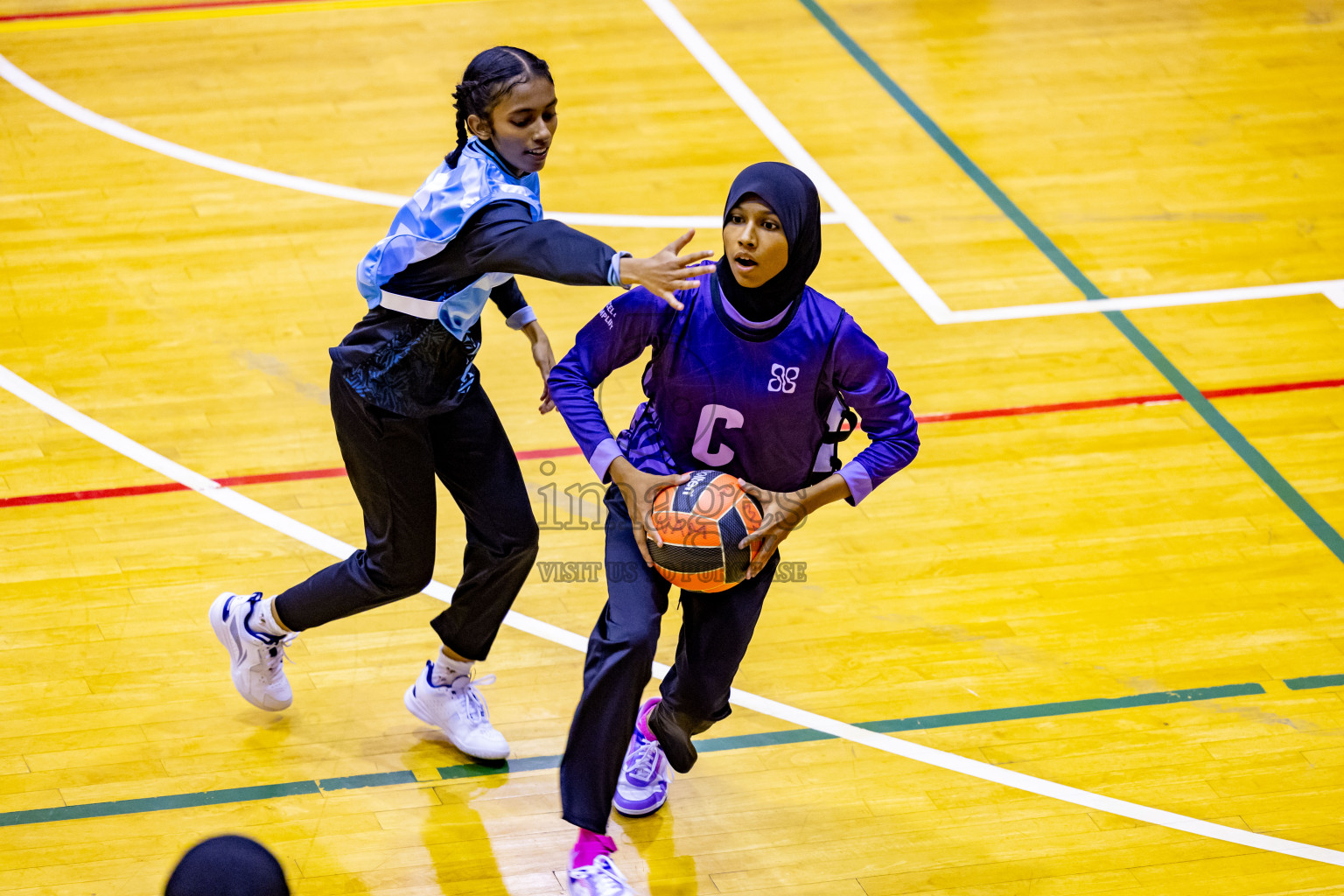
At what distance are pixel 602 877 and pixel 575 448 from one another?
226 centimetres

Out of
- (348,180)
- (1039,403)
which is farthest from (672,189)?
(1039,403)

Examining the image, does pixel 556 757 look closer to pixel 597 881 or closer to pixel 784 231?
pixel 597 881

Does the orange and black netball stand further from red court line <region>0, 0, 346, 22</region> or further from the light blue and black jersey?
red court line <region>0, 0, 346, 22</region>

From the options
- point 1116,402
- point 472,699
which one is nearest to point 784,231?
point 472,699

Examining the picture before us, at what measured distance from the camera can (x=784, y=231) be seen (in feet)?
11.2

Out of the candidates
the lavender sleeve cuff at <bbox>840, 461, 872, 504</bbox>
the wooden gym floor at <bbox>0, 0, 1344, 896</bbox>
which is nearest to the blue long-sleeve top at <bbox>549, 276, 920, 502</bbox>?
the lavender sleeve cuff at <bbox>840, 461, 872, 504</bbox>

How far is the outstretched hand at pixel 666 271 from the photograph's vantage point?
3.10 meters

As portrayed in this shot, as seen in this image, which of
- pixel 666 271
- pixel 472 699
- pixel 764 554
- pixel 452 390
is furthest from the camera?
pixel 472 699

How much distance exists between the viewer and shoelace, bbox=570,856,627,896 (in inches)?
148

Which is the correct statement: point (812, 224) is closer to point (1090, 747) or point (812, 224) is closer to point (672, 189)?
point (1090, 747)

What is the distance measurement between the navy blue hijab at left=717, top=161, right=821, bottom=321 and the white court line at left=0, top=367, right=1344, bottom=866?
5.14 feet

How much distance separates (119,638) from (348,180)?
3.21 meters

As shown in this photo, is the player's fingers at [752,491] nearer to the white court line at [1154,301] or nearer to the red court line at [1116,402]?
the red court line at [1116,402]

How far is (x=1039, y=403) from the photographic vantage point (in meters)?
6.02
